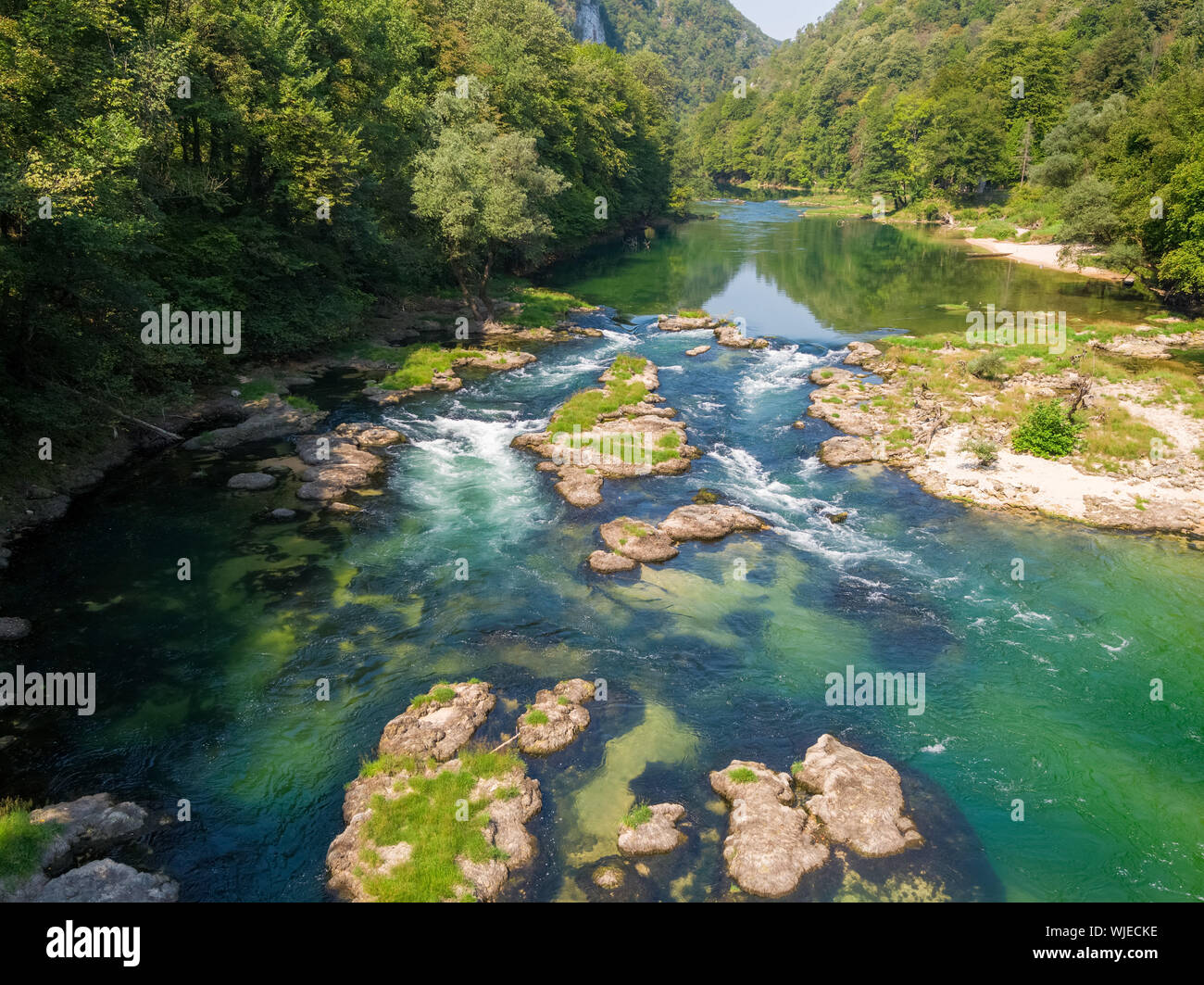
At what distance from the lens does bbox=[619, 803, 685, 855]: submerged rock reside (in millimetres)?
14680

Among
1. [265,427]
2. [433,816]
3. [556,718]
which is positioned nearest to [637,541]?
[556,718]

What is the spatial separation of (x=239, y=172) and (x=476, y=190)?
14.3 m

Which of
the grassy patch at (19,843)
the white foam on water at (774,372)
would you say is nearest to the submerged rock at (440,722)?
the grassy patch at (19,843)

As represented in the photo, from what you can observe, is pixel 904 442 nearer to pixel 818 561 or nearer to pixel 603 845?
pixel 818 561

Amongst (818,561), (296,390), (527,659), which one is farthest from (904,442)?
(296,390)

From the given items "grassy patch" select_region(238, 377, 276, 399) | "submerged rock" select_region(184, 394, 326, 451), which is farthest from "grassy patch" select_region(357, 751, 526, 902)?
"grassy patch" select_region(238, 377, 276, 399)

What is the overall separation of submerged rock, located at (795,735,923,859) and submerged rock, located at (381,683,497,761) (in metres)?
8.22

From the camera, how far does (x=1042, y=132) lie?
101375mm

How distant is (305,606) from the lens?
886 inches

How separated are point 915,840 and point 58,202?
2930cm

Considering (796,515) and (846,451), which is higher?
(846,451)

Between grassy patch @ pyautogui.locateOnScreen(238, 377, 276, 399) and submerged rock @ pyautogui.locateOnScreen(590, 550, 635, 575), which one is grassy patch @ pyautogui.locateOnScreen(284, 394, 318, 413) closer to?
grassy patch @ pyautogui.locateOnScreen(238, 377, 276, 399)

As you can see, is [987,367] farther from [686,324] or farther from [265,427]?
[265,427]

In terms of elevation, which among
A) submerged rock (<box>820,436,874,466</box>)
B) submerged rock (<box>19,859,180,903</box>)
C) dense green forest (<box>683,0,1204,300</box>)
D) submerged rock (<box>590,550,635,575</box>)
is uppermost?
dense green forest (<box>683,0,1204,300</box>)
